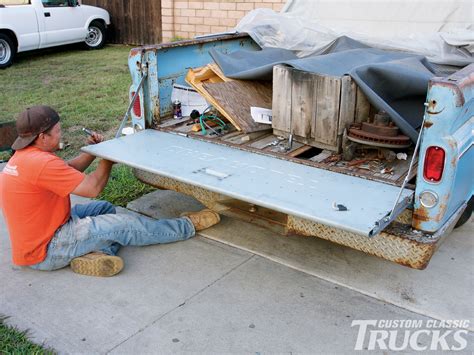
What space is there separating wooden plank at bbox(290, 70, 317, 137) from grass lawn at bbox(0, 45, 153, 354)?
1.86m

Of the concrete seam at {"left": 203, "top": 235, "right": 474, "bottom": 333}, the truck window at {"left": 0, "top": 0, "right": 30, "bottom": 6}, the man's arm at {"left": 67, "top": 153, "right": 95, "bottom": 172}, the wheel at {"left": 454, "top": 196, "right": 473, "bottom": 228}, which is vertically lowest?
the concrete seam at {"left": 203, "top": 235, "right": 474, "bottom": 333}

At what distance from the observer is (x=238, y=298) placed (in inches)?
138

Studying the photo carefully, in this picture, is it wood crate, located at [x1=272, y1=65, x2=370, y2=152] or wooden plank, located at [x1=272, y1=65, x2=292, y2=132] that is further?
wooden plank, located at [x1=272, y1=65, x2=292, y2=132]

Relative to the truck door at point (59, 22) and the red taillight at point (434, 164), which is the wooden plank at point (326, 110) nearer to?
the red taillight at point (434, 164)

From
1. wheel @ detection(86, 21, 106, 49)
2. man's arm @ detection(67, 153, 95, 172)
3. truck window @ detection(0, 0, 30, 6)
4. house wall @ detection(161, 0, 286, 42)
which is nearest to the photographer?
man's arm @ detection(67, 153, 95, 172)

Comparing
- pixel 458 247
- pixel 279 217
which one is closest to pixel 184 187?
pixel 279 217

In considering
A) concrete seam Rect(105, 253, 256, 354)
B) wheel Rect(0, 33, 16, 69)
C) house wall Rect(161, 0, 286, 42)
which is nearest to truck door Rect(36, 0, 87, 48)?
wheel Rect(0, 33, 16, 69)

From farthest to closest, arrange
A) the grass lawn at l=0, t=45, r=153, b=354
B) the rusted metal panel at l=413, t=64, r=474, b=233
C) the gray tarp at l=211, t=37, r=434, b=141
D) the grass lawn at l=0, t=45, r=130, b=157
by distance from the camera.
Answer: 1. the grass lawn at l=0, t=45, r=130, b=157
2. the grass lawn at l=0, t=45, r=153, b=354
3. the gray tarp at l=211, t=37, r=434, b=141
4. the rusted metal panel at l=413, t=64, r=474, b=233

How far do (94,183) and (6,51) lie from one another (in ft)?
28.7

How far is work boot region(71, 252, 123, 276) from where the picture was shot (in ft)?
12.1

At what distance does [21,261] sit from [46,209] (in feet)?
1.34

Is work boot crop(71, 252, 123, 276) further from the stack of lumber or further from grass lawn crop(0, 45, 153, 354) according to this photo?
the stack of lumber

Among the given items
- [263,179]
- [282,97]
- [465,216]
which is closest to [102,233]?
[263,179]

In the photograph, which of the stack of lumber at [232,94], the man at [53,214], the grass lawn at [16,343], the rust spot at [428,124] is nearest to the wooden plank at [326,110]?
the stack of lumber at [232,94]
